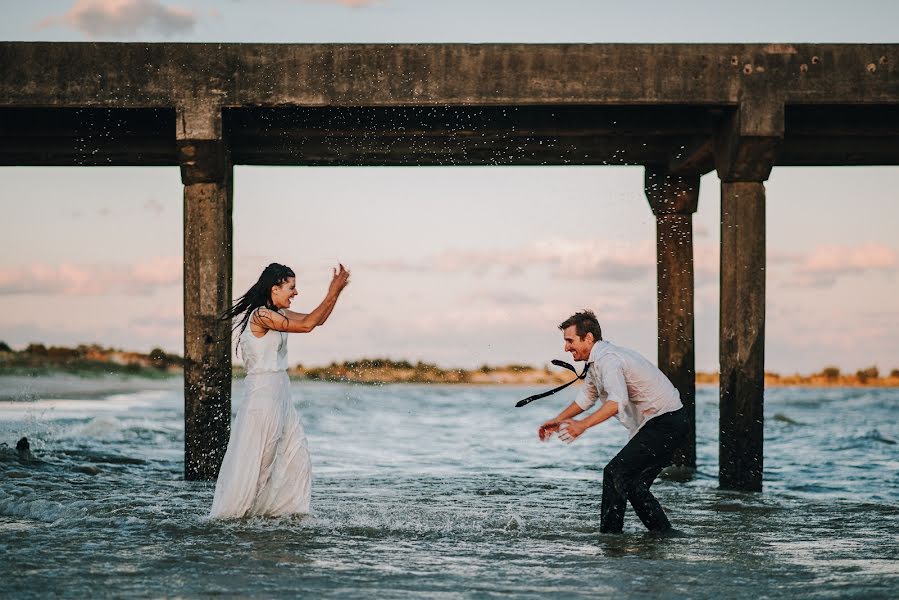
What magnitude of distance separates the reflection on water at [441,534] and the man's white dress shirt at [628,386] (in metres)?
0.94

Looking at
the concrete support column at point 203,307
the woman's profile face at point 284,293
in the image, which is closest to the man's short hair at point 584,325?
the woman's profile face at point 284,293

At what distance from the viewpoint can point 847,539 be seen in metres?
8.95

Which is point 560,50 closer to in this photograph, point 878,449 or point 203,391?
point 203,391

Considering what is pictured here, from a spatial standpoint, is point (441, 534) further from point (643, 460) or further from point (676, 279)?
point (676, 279)

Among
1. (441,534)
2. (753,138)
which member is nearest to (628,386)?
(441,534)

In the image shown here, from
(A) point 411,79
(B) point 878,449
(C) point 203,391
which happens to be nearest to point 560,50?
(A) point 411,79

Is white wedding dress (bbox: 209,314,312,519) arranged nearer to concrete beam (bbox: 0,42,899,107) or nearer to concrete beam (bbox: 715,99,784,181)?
concrete beam (bbox: 0,42,899,107)

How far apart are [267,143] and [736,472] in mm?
6382

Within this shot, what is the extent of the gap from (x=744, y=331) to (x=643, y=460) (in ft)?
12.2

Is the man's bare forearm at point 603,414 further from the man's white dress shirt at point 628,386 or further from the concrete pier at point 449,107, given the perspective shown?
the concrete pier at point 449,107

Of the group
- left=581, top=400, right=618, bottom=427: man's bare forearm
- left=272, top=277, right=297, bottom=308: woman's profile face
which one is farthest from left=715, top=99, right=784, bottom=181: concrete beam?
left=272, top=277, right=297, bottom=308: woman's profile face

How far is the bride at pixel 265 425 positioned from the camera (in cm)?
927

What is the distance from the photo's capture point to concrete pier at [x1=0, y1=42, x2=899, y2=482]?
37.7ft

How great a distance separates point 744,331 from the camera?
11.9 m
